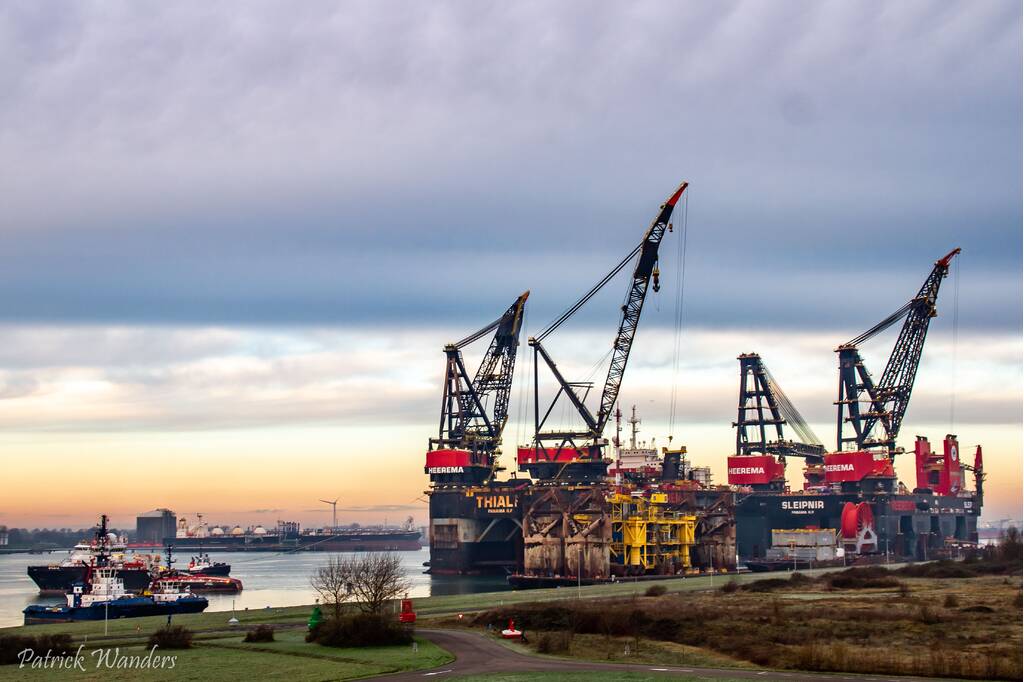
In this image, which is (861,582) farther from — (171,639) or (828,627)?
(171,639)

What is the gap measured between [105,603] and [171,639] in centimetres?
5207

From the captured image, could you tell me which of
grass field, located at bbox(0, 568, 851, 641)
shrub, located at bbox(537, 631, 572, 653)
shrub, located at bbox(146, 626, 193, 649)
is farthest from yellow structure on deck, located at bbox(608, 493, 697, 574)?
shrub, located at bbox(146, 626, 193, 649)

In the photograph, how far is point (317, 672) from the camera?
6300 cm

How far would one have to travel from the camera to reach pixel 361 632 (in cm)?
7538

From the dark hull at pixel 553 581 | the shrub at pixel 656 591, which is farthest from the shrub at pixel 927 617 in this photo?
the dark hull at pixel 553 581

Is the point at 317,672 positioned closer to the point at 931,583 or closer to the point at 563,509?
the point at 931,583

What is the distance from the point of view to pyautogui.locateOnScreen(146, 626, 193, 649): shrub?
244 feet

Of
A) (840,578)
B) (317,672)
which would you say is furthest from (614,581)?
(317,672)

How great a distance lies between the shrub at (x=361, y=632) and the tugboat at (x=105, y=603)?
5324 centimetres

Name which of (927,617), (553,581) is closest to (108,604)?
(553,581)

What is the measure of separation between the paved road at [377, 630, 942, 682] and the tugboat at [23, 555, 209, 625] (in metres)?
63.9

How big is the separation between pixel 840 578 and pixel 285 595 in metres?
84.2

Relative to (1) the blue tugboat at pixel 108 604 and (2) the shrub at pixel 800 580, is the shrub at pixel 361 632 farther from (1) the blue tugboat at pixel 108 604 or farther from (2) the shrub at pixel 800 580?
(2) the shrub at pixel 800 580

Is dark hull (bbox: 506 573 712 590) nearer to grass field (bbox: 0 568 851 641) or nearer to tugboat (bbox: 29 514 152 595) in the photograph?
grass field (bbox: 0 568 851 641)
